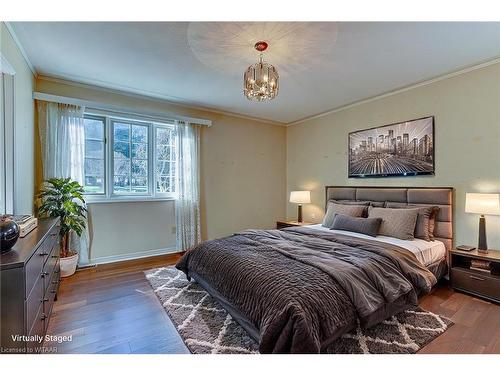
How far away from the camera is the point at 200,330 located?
6.44ft

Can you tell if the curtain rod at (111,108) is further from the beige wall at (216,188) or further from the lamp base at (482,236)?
the lamp base at (482,236)

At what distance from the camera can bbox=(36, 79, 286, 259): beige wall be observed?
3.52 metres

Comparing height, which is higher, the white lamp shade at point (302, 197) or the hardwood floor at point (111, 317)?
the white lamp shade at point (302, 197)

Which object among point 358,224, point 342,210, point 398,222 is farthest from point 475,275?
point 342,210

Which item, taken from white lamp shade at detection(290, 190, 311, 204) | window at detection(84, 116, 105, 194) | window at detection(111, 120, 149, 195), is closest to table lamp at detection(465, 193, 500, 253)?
white lamp shade at detection(290, 190, 311, 204)

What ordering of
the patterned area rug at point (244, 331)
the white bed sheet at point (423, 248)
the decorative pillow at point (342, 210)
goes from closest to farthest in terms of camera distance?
the patterned area rug at point (244, 331) < the white bed sheet at point (423, 248) < the decorative pillow at point (342, 210)

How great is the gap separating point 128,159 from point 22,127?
134cm

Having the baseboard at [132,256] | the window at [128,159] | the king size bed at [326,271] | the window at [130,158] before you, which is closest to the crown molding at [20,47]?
the window at [128,159]

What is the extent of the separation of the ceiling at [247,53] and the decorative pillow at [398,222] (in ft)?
5.38

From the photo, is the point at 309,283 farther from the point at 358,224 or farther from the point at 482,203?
the point at 482,203

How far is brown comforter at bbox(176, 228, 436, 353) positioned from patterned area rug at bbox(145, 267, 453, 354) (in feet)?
0.39

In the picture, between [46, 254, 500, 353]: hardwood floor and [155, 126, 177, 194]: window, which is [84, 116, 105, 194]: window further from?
[46, 254, 500, 353]: hardwood floor

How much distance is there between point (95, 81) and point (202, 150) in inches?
69.1

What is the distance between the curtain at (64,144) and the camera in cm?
310
